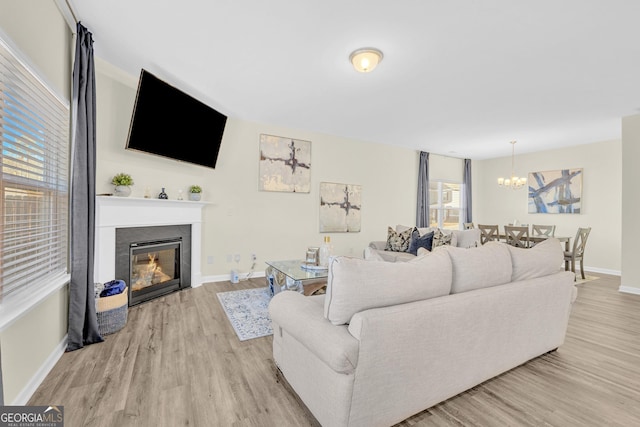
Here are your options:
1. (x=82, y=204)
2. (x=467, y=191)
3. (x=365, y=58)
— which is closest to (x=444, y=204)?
(x=467, y=191)

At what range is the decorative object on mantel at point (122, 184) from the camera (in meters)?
3.30

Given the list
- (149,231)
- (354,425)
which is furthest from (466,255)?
(149,231)

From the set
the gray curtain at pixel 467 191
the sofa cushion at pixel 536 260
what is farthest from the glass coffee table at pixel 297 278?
the gray curtain at pixel 467 191

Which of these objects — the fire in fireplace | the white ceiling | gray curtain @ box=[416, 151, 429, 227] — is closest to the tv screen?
the white ceiling

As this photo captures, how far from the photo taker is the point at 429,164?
7199mm

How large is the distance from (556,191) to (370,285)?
23.3ft

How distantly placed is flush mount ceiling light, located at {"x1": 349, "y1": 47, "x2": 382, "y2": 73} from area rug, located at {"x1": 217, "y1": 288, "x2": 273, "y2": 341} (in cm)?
272

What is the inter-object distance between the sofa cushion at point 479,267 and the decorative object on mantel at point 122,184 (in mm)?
3371

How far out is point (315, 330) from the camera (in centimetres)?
147

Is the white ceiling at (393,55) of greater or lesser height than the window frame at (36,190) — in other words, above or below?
above

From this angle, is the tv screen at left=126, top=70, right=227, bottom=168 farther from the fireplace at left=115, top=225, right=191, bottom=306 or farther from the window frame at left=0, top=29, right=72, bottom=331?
the fireplace at left=115, top=225, right=191, bottom=306

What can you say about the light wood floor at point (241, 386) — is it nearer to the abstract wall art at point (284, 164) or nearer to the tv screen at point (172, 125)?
the tv screen at point (172, 125)

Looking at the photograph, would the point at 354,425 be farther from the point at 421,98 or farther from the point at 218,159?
the point at 218,159

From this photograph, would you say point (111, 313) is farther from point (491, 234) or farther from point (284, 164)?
point (491, 234)
